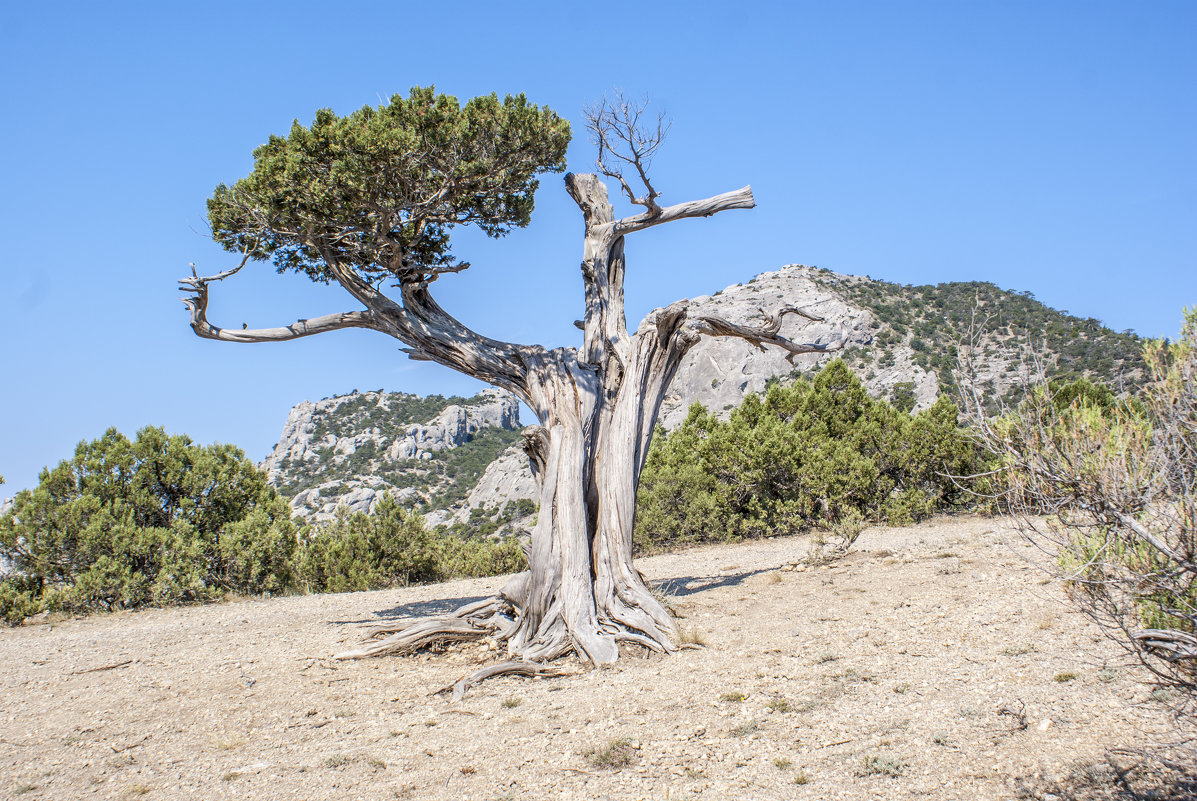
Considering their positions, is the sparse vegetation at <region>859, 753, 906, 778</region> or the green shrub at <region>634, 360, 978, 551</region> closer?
the sparse vegetation at <region>859, 753, 906, 778</region>

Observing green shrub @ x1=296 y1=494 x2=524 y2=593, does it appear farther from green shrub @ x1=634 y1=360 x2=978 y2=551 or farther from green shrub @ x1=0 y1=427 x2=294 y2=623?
green shrub @ x1=634 y1=360 x2=978 y2=551

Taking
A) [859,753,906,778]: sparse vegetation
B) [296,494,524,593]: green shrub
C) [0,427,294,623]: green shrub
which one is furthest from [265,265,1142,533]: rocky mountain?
[859,753,906,778]: sparse vegetation

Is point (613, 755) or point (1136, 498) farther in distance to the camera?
point (613, 755)

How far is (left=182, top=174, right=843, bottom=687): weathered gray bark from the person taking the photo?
7359 millimetres

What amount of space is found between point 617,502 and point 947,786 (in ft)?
15.2

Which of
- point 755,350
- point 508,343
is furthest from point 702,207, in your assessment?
point 755,350

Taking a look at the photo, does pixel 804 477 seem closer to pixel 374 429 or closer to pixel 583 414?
pixel 583 414

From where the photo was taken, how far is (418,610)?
31.9ft

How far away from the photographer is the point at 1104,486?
3.07 m

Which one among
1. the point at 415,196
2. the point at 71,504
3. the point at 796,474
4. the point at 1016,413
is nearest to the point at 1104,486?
the point at 1016,413

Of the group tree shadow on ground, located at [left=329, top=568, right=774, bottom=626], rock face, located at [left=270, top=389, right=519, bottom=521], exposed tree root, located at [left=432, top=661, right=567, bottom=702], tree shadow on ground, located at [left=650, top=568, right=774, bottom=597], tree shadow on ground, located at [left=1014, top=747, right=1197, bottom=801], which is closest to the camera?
tree shadow on ground, located at [left=1014, top=747, right=1197, bottom=801]

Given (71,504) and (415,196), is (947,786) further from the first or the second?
(71,504)

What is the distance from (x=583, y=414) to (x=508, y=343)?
4.40 feet

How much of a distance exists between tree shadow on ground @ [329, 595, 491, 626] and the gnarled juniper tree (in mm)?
1365
